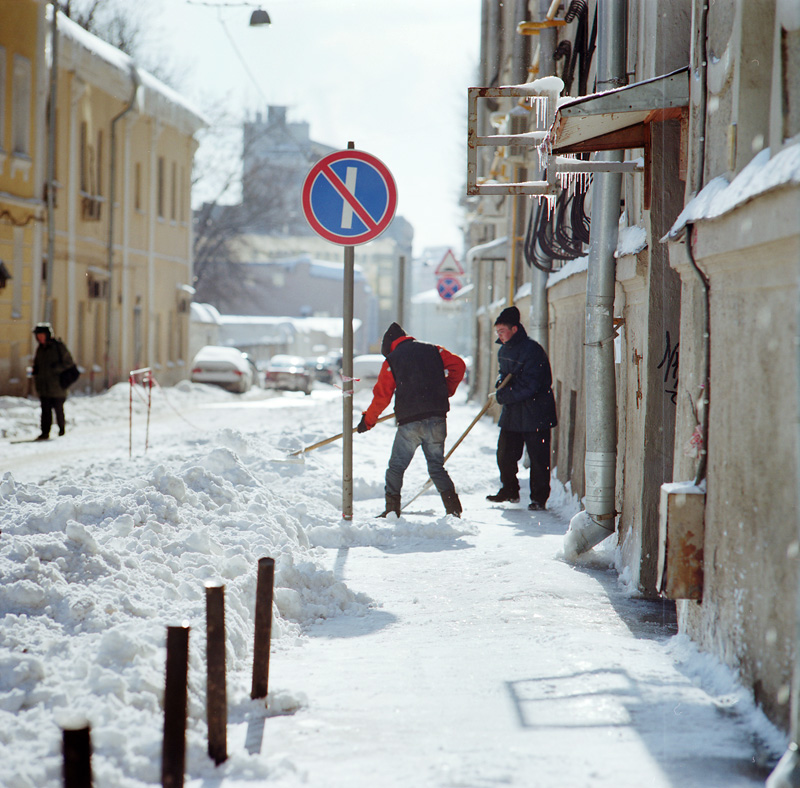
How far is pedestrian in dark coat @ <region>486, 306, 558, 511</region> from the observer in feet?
30.6

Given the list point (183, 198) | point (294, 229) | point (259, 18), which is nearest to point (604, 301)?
point (259, 18)

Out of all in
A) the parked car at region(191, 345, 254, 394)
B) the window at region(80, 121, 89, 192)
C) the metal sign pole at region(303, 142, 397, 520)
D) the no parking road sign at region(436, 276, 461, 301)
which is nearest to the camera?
the metal sign pole at region(303, 142, 397, 520)

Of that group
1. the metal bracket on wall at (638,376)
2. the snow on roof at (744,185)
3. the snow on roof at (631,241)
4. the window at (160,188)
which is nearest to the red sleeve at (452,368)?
the snow on roof at (631,241)

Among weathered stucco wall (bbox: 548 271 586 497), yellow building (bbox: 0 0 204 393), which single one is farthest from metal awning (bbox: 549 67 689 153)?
yellow building (bbox: 0 0 204 393)

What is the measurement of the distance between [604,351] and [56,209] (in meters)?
18.3

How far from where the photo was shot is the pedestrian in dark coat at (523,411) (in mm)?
9320

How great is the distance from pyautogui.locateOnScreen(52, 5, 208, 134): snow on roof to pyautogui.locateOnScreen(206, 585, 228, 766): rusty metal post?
2115cm

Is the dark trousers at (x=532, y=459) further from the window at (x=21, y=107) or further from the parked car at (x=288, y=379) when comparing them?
the parked car at (x=288, y=379)

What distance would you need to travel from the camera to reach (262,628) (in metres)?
3.86

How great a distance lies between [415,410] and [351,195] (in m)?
1.76

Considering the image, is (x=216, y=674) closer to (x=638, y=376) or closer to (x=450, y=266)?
(x=638, y=376)

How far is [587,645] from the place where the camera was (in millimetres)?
4660

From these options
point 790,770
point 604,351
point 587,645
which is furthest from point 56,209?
point 790,770

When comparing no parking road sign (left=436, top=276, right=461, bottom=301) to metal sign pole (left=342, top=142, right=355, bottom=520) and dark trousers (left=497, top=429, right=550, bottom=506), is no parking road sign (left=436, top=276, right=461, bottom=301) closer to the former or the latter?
dark trousers (left=497, top=429, right=550, bottom=506)
